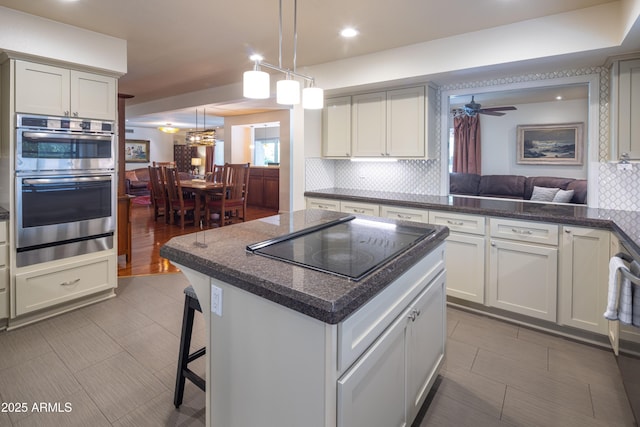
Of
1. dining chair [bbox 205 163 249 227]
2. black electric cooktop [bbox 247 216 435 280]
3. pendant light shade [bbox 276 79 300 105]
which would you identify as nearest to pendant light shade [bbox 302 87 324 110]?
pendant light shade [bbox 276 79 300 105]

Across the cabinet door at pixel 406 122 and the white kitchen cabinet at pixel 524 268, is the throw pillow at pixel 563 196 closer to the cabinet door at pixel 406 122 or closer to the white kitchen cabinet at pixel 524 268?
the white kitchen cabinet at pixel 524 268

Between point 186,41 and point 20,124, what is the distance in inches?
61.2

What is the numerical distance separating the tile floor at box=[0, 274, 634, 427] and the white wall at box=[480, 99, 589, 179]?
146 cm

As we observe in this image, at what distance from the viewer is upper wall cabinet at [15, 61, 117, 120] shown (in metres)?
2.61

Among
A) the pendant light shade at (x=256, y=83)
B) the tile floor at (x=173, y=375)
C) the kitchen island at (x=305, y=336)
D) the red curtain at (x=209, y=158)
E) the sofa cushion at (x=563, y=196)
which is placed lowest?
the tile floor at (x=173, y=375)

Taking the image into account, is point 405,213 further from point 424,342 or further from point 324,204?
point 424,342

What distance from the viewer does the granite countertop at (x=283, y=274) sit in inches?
39.4

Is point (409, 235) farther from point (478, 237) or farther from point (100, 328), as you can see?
point (100, 328)

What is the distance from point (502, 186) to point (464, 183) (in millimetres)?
362

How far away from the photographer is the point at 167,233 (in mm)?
5793

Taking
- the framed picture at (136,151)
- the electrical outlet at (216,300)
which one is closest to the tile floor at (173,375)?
the electrical outlet at (216,300)

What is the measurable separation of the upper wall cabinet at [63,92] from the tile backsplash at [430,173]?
2.10 metres

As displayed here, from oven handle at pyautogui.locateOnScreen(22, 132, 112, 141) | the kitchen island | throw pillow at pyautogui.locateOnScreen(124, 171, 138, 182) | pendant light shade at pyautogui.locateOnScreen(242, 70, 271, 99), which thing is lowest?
the kitchen island

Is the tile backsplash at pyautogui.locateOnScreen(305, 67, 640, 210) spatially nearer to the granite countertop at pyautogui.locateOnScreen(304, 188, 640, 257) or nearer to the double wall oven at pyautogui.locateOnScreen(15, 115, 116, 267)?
the granite countertop at pyautogui.locateOnScreen(304, 188, 640, 257)
